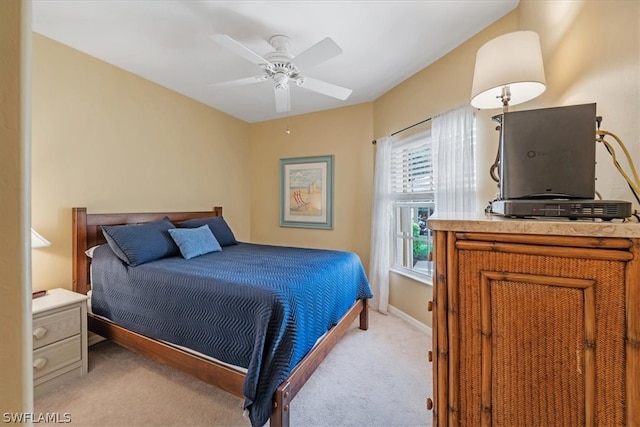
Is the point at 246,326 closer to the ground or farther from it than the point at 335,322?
farther from it

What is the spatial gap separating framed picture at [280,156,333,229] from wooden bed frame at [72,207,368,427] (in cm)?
152

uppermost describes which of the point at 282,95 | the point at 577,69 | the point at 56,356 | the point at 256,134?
the point at 256,134

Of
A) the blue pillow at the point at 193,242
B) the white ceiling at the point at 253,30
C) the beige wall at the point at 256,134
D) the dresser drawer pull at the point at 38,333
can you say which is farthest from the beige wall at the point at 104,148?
the blue pillow at the point at 193,242

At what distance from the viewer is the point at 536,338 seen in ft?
2.44

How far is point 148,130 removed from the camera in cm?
297

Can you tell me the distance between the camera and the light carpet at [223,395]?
5.36 feet

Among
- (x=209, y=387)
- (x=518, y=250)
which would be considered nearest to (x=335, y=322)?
(x=209, y=387)

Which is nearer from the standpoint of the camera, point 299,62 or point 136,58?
point 299,62

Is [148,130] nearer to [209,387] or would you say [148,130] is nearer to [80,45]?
[80,45]

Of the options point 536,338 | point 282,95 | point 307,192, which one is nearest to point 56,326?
point 282,95

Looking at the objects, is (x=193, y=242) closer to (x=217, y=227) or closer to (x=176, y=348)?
(x=217, y=227)

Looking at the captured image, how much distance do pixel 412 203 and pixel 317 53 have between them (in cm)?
186

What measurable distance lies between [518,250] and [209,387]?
6.86ft

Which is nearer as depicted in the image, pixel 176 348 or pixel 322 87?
pixel 176 348
